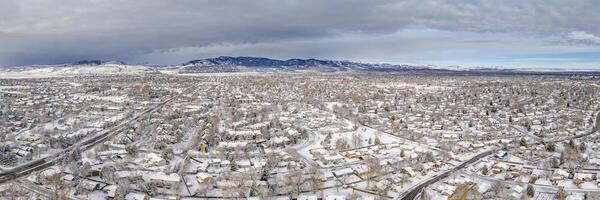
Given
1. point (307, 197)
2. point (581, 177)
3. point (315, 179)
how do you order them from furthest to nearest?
point (581, 177) < point (315, 179) < point (307, 197)

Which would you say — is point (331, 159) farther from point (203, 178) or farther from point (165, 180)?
point (165, 180)

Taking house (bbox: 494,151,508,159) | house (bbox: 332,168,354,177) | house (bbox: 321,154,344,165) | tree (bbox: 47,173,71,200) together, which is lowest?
tree (bbox: 47,173,71,200)

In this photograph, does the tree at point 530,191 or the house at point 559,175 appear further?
the house at point 559,175

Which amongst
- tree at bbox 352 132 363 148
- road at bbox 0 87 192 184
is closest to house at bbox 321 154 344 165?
tree at bbox 352 132 363 148

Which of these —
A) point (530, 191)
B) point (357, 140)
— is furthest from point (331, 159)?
point (530, 191)

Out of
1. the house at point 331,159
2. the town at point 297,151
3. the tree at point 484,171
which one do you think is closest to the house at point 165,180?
the town at point 297,151

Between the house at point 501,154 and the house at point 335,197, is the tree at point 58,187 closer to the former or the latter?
the house at point 335,197

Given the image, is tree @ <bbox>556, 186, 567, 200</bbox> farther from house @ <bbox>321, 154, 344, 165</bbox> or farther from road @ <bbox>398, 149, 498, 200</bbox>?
house @ <bbox>321, 154, 344, 165</bbox>

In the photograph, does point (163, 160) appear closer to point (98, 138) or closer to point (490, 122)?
point (98, 138)

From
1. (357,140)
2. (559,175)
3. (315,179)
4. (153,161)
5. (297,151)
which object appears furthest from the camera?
(357,140)

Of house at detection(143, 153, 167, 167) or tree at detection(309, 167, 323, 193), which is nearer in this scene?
tree at detection(309, 167, 323, 193)
